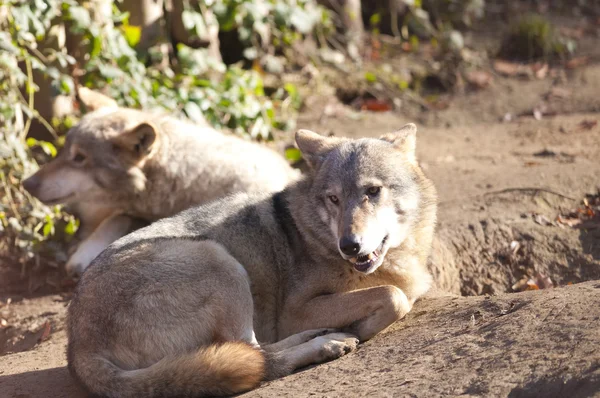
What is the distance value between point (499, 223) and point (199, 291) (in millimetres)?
3167

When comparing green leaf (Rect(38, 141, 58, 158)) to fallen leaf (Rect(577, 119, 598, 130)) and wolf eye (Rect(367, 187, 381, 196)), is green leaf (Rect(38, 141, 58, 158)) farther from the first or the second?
fallen leaf (Rect(577, 119, 598, 130))

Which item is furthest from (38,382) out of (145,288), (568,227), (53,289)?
(568,227)

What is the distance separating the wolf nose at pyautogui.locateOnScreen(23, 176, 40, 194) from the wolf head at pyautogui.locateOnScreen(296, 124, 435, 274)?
2.66 meters

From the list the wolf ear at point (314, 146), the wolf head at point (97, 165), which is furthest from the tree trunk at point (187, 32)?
the wolf ear at point (314, 146)

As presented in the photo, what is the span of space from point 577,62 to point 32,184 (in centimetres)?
837

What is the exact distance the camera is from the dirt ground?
375 cm

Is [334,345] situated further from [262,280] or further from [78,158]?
[78,158]

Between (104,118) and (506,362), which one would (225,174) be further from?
(506,362)

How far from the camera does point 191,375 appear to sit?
395cm

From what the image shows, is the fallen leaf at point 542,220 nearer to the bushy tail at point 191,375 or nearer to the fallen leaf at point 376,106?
the bushy tail at point 191,375

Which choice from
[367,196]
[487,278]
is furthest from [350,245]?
[487,278]

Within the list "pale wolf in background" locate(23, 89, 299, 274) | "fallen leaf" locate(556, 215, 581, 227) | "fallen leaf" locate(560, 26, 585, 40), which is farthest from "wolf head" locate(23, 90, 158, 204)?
"fallen leaf" locate(560, 26, 585, 40)

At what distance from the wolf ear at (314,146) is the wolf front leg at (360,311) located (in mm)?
977

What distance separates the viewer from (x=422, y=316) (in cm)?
486
